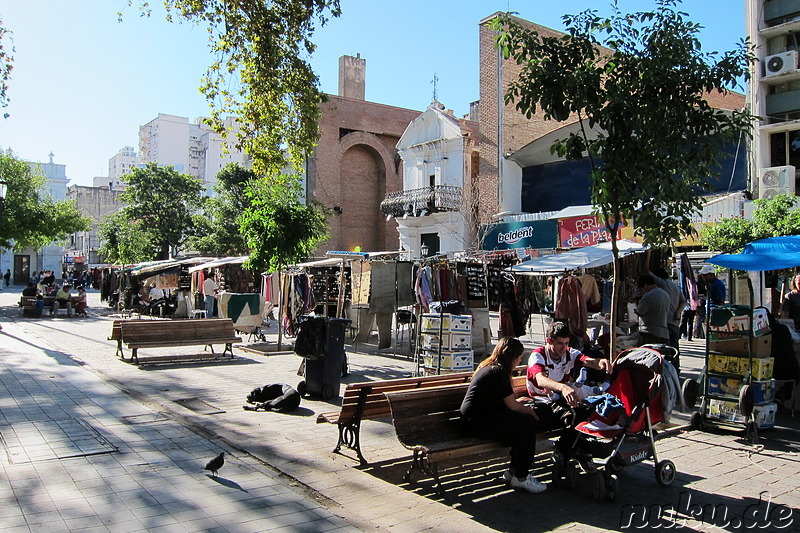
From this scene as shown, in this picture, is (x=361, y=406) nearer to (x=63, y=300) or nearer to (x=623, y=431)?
(x=623, y=431)

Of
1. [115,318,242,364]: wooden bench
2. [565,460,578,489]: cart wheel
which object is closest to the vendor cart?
[565,460,578,489]: cart wheel

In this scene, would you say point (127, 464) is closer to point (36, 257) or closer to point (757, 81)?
point (757, 81)

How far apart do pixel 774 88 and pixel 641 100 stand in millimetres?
20003

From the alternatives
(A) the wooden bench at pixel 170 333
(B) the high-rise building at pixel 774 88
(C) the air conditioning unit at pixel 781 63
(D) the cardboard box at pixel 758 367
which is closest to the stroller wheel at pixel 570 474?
(D) the cardboard box at pixel 758 367

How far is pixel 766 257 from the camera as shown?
7.56 m

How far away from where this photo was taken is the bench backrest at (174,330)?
12273 millimetres

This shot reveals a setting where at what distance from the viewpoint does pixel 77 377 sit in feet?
34.2

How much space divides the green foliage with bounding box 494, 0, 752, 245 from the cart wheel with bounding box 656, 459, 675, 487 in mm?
3001

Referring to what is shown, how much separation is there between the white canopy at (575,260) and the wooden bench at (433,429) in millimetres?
5222

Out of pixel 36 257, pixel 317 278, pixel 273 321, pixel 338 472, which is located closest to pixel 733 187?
pixel 317 278

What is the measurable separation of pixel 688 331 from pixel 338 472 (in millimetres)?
14513

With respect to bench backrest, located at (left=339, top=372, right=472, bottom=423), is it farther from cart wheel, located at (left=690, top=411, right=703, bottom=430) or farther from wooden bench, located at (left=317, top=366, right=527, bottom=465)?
cart wheel, located at (left=690, top=411, right=703, bottom=430)

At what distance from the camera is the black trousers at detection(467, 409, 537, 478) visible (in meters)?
5.13

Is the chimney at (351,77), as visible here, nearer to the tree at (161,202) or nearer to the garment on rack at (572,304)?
the tree at (161,202)
